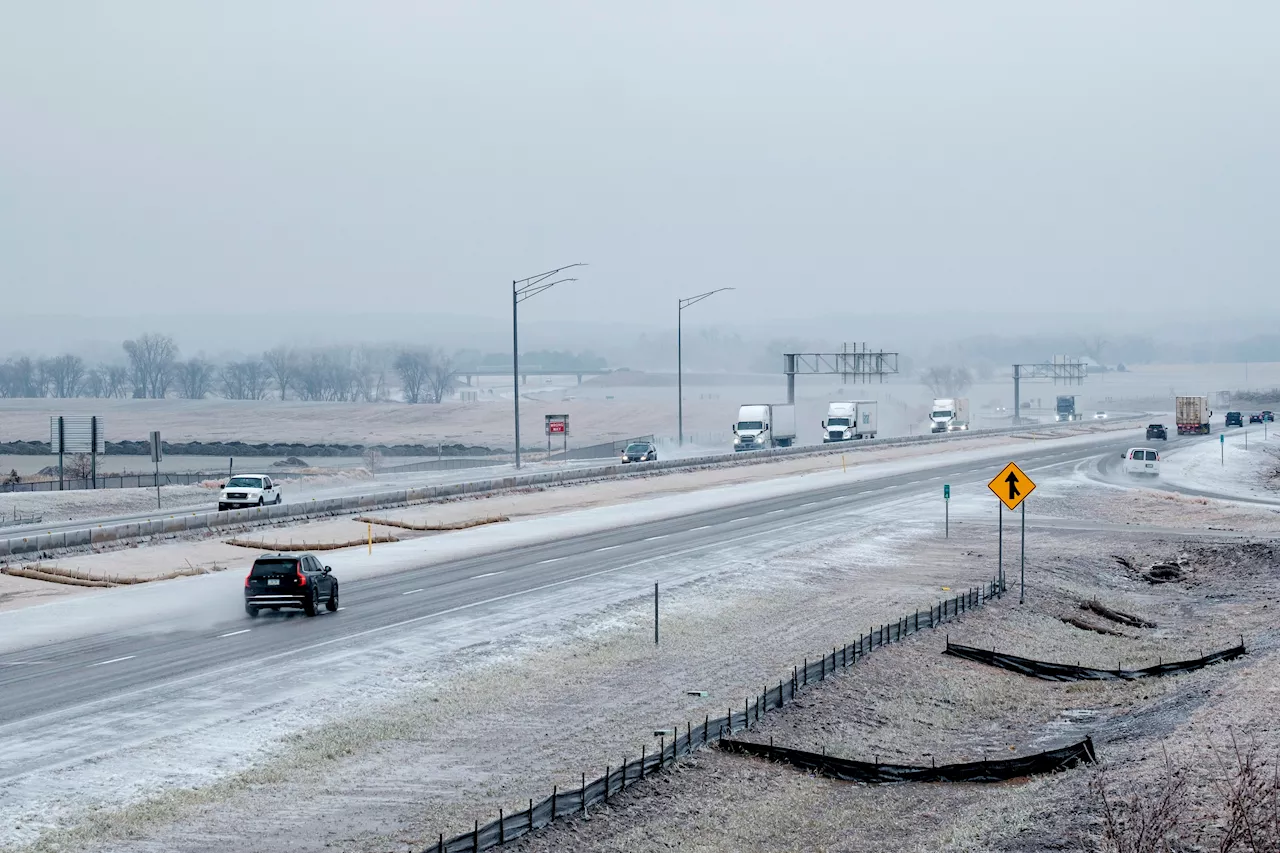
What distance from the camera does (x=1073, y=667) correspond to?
89.8ft

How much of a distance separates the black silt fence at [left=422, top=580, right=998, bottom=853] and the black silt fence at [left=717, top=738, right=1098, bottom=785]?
1164mm

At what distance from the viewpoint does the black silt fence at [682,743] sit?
1567 centimetres

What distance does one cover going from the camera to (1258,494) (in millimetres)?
70438

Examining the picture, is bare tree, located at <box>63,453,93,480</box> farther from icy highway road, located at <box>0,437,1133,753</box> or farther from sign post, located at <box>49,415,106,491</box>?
icy highway road, located at <box>0,437,1133,753</box>

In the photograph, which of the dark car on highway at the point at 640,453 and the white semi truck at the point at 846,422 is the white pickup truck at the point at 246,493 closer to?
the dark car on highway at the point at 640,453

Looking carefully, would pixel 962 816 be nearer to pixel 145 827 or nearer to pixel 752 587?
pixel 145 827

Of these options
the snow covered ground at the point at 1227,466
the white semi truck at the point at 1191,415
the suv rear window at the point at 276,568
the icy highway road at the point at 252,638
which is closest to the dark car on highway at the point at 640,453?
the snow covered ground at the point at 1227,466

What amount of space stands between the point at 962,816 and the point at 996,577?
23.1 meters

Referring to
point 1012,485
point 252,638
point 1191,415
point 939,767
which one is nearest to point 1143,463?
point 1191,415

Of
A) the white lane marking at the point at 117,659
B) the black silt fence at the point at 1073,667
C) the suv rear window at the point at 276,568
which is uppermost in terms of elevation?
the suv rear window at the point at 276,568

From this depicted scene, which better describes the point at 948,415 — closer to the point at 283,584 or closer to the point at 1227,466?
the point at 1227,466

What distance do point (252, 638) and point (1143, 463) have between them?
65.9 metres

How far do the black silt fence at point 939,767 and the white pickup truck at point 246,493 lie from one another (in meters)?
43.7

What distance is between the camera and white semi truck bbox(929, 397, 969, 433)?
456 feet
